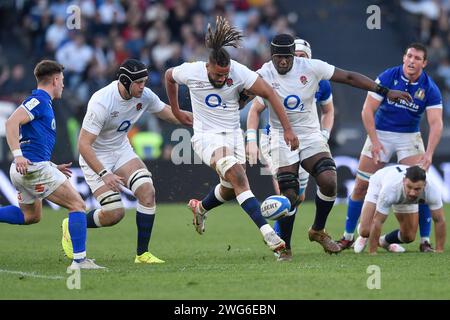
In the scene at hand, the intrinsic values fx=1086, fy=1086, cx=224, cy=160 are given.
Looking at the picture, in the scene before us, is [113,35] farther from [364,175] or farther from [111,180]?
[111,180]

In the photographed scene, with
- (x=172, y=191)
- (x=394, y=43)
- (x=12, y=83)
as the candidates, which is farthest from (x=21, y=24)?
(x=394, y=43)

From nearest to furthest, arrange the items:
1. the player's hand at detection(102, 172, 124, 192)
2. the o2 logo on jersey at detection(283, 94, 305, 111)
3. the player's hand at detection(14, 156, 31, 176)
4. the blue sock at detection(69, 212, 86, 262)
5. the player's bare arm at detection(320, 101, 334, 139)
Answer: the player's hand at detection(14, 156, 31, 176)
the blue sock at detection(69, 212, 86, 262)
the player's hand at detection(102, 172, 124, 192)
the o2 logo on jersey at detection(283, 94, 305, 111)
the player's bare arm at detection(320, 101, 334, 139)

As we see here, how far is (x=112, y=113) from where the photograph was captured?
11.9 meters

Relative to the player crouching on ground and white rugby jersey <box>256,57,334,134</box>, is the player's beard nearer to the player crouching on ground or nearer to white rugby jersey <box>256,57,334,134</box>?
white rugby jersey <box>256,57,334,134</box>

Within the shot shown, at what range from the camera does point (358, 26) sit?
86.0 feet

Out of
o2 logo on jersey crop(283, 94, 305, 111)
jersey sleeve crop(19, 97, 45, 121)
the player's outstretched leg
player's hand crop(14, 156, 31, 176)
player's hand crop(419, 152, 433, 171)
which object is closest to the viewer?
player's hand crop(14, 156, 31, 176)

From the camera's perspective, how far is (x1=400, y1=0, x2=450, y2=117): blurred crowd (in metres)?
24.5

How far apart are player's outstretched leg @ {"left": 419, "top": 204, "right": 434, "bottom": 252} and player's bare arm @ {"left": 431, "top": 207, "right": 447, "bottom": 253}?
250mm

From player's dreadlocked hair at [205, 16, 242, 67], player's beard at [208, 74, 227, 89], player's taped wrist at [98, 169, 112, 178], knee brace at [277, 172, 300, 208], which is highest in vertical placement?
player's dreadlocked hair at [205, 16, 242, 67]

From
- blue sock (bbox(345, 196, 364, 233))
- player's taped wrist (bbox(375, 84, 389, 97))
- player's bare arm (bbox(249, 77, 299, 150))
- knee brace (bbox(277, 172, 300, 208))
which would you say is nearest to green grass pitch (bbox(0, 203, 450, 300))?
blue sock (bbox(345, 196, 364, 233))

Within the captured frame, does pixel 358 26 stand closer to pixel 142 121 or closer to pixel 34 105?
pixel 142 121

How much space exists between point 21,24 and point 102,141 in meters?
13.0

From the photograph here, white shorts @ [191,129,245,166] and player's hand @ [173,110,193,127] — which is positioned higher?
player's hand @ [173,110,193,127]

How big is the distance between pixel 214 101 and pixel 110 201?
164 cm
